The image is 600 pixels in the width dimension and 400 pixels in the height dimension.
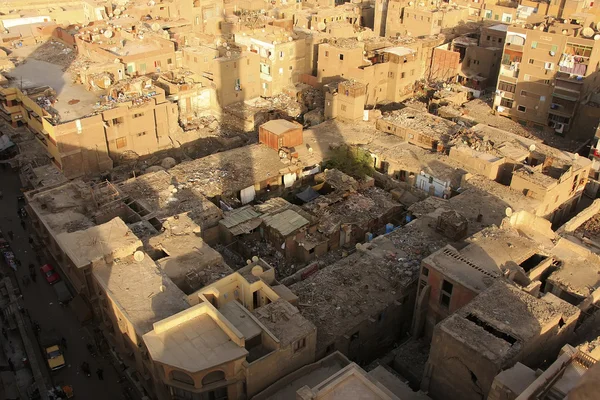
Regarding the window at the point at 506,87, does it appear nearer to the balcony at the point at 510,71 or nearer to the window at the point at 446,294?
the balcony at the point at 510,71

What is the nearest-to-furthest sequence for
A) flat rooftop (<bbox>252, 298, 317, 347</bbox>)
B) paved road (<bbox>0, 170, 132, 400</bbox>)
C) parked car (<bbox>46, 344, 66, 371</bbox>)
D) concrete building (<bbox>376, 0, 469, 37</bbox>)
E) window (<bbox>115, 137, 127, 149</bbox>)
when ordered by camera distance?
flat rooftop (<bbox>252, 298, 317, 347</bbox>), paved road (<bbox>0, 170, 132, 400</bbox>), parked car (<bbox>46, 344, 66, 371</bbox>), window (<bbox>115, 137, 127, 149</bbox>), concrete building (<bbox>376, 0, 469, 37</bbox>)

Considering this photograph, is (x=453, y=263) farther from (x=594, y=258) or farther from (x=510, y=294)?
(x=594, y=258)

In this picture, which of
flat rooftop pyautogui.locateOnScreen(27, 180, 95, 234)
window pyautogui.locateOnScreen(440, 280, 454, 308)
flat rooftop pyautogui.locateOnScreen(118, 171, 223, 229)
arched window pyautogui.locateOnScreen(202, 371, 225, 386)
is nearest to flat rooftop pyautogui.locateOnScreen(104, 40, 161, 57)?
flat rooftop pyautogui.locateOnScreen(118, 171, 223, 229)

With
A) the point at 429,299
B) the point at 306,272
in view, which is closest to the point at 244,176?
the point at 306,272

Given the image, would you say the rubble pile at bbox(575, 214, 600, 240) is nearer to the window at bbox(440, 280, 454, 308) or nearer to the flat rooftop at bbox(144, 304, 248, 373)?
the window at bbox(440, 280, 454, 308)

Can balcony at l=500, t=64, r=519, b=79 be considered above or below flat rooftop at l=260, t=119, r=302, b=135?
above

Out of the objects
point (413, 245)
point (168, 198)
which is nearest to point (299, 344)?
point (413, 245)

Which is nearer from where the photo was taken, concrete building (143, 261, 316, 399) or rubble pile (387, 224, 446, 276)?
concrete building (143, 261, 316, 399)
